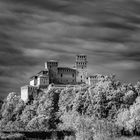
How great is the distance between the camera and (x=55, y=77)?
125938 mm

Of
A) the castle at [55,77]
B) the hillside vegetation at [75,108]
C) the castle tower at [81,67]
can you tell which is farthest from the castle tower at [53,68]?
the hillside vegetation at [75,108]


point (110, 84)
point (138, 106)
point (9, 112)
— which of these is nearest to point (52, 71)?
point (9, 112)

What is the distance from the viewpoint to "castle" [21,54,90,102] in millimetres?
114556

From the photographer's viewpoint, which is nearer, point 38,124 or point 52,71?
point 38,124

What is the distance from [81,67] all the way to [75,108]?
4313 centimetres

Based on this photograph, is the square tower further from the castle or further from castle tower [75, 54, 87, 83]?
castle tower [75, 54, 87, 83]

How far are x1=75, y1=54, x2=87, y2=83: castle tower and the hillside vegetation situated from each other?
20.5 meters

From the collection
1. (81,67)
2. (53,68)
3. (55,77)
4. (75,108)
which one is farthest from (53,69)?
(75,108)

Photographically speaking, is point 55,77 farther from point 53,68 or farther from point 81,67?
point 81,67

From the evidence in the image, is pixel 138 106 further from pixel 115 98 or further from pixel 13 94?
pixel 13 94

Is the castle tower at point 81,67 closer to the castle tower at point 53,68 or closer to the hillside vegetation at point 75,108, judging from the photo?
the castle tower at point 53,68

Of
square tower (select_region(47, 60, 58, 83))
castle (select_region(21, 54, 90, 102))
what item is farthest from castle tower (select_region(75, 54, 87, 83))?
square tower (select_region(47, 60, 58, 83))

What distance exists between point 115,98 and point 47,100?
21.8 meters

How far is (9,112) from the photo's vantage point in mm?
109312
